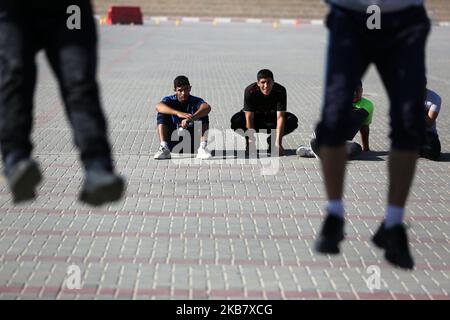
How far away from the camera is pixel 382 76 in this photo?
15.4ft

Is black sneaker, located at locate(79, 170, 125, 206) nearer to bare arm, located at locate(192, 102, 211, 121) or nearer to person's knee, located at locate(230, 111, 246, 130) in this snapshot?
bare arm, located at locate(192, 102, 211, 121)

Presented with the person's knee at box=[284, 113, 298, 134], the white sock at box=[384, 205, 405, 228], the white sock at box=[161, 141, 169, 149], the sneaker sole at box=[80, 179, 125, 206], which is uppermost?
the sneaker sole at box=[80, 179, 125, 206]

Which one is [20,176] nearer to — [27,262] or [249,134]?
[27,262]

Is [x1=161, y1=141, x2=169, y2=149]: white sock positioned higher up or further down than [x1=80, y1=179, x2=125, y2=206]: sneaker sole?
further down

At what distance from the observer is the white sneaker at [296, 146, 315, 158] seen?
47.7 ft

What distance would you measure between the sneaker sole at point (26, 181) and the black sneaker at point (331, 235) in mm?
1336

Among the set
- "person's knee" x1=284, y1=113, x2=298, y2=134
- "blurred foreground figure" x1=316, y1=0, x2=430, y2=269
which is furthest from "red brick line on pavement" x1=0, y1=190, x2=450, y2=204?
"blurred foreground figure" x1=316, y1=0, x2=430, y2=269

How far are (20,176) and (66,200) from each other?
7479mm

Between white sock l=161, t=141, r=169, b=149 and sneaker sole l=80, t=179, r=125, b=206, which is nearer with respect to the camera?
sneaker sole l=80, t=179, r=125, b=206

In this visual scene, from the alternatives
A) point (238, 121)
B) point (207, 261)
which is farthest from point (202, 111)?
point (207, 261)

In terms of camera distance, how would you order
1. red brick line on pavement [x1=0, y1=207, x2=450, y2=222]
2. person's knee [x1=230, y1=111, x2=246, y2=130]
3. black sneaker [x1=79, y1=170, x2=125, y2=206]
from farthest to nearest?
person's knee [x1=230, y1=111, x2=246, y2=130] < red brick line on pavement [x1=0, y1=207, x2=450, y2=222] < black sneaker [x1=79, y1=170, x2=125, y2=206]

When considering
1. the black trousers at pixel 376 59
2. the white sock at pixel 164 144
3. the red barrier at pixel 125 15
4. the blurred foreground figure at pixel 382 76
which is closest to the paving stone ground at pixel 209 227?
the white sock at pixel 164 144

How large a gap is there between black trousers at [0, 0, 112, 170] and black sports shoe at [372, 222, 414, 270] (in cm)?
140

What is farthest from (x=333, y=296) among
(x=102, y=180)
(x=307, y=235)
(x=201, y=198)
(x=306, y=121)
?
(x=306, y=121)
